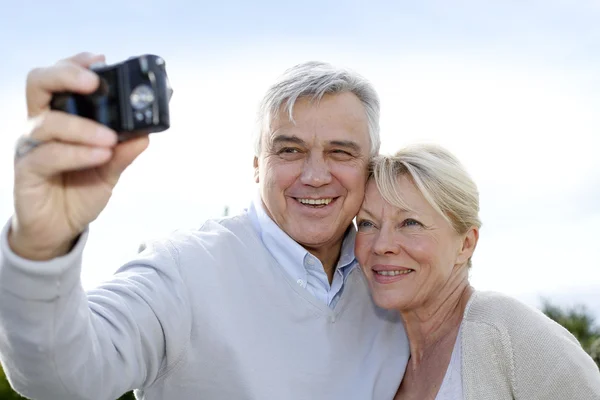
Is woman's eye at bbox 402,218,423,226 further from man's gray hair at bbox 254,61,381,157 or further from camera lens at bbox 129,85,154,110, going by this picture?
camera lens at bbox 129,85,154,110

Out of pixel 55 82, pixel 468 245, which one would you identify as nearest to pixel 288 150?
pixel 468 245

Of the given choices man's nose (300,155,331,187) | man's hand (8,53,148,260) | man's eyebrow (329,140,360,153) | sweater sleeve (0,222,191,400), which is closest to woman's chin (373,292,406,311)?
man's nose (300,155,331,187)

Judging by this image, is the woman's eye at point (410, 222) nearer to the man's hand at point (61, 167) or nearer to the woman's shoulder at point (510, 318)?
the woman's shoulder at point (510, 318)

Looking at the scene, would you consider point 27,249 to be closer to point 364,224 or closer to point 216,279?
point 216,279

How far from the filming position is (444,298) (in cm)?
379

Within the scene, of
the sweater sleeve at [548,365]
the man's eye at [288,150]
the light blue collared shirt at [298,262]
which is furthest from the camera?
the man's eye at [288,150]

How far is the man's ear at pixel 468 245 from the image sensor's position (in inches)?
150

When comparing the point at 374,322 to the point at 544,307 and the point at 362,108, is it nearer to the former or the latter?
the point at 362,108

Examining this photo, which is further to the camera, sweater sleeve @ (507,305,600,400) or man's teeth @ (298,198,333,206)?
man's teeth @ (298,198,333,206)

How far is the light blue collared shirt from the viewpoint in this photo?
3.55 m

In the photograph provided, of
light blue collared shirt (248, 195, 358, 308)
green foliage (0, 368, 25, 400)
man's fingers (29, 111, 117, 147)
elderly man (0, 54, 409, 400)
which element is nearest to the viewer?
man's fingers (29, 111, 117, 147)

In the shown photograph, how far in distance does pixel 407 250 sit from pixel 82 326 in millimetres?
1980

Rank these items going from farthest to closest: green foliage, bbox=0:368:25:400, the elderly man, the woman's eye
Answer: green foliage, bbox=0:368:25:400 → the woman's eye → the elderly man

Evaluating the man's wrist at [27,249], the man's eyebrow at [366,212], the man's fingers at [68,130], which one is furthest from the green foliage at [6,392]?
the man's fingers at [68,130]
